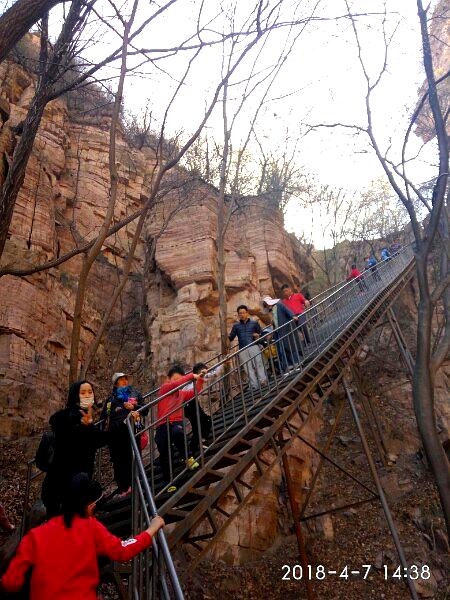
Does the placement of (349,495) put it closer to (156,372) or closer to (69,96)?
(156,372)

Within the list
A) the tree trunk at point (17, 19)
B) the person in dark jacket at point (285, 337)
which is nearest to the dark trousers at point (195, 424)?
the person in dark jacket at point (285, 337)

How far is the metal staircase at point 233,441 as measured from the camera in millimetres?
3551

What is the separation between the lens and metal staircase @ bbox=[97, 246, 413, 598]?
355 cm

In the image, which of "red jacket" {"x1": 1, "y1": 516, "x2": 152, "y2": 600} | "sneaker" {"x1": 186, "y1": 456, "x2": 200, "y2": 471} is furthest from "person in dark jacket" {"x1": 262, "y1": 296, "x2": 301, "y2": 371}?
"red jacket" {"x1": 1, "y1": 516, "x2": 152, "y2": 600}

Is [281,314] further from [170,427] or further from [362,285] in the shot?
[362,285]

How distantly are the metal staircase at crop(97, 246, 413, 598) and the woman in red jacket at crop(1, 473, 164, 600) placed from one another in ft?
1.45

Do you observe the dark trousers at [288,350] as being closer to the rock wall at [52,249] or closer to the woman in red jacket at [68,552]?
the rock wall at [52,249]

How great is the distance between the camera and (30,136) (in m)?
5.36

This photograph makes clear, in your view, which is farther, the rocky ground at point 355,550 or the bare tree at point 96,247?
the rocky ground at point 355,550

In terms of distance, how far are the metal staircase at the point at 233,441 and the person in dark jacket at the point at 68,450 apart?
1.41 feet

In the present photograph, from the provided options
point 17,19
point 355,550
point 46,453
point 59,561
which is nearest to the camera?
point 59,561

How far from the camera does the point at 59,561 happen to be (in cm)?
234

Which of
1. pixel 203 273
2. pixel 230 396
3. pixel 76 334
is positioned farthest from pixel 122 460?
pixel 203 273

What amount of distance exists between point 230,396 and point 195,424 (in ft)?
6.40
